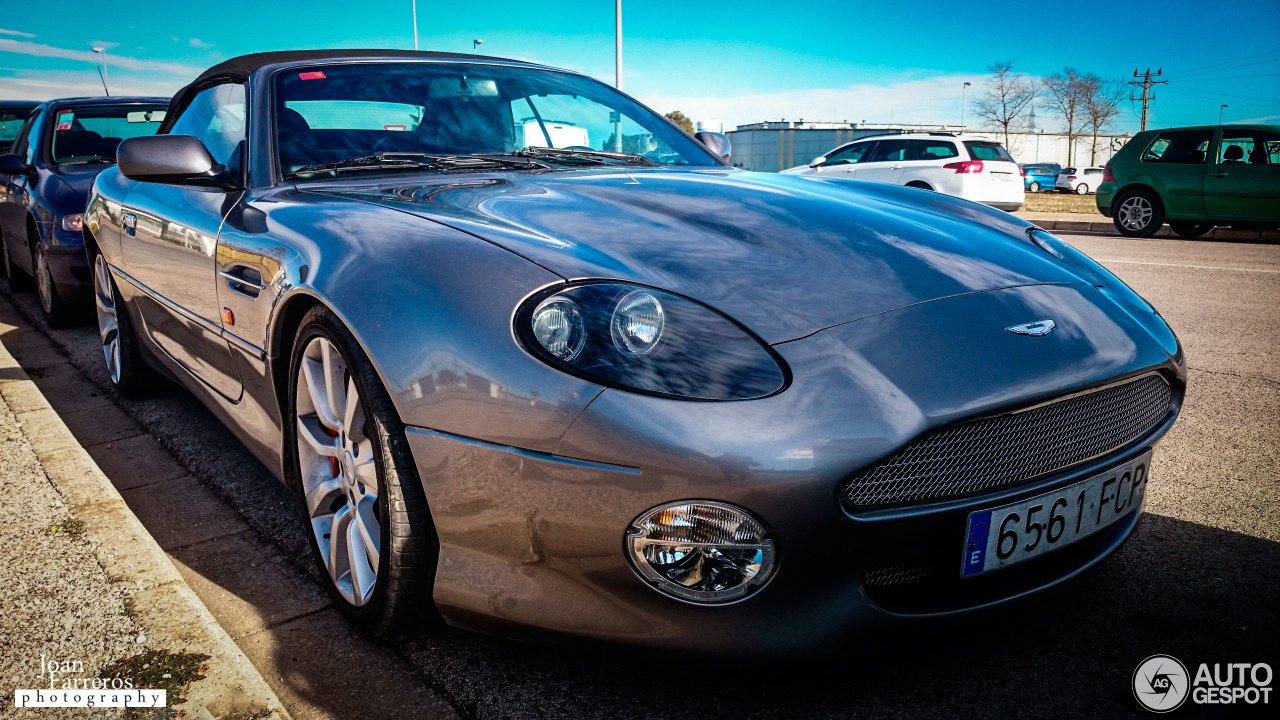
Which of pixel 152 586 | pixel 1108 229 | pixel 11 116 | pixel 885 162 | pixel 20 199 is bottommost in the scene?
pixel 152 586

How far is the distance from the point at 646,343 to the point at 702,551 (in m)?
0.36

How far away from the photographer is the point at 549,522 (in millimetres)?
1490

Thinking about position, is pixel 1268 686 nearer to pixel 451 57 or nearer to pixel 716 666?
pixel 716 666

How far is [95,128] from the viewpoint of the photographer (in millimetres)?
6223

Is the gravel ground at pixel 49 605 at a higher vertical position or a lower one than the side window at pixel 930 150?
lower

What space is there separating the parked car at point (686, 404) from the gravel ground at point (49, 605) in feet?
1.53

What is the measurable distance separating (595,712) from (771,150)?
163 feet

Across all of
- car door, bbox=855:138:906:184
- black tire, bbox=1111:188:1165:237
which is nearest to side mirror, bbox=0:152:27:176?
car door, bbox=855:138:906:184

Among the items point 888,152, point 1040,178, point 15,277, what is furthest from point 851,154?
point 1040,178

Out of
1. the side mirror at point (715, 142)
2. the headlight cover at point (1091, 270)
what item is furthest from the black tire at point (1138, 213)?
the headlight cover at point (1091, 270)

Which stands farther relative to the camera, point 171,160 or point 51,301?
point 51,301

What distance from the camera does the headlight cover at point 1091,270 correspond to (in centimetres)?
210

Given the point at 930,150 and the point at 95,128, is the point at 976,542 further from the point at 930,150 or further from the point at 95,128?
the point at 930,150

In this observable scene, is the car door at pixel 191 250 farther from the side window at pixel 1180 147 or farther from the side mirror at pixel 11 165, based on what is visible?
the side window at pixel 1180 147
